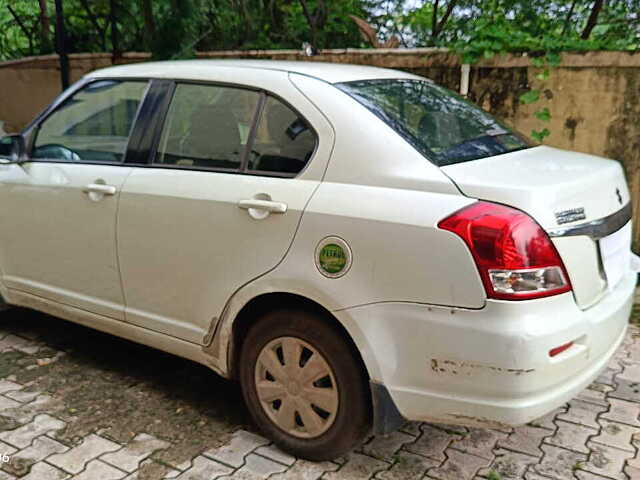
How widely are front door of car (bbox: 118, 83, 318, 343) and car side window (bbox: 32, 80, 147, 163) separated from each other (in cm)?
29

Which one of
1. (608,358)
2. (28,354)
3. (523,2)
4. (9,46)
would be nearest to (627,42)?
(523,2)

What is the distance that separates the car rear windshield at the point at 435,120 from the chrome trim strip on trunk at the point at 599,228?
51 centimetres

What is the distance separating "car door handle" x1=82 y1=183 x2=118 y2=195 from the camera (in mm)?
3264

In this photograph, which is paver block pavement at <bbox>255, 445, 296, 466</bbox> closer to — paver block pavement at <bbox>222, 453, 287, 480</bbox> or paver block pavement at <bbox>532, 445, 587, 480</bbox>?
paver block pavement at <bbox>222, 453, 287, 480</bbox>

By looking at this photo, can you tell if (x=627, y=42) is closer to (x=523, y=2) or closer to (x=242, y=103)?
(x=523, y=2)

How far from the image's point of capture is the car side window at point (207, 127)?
2.98 meters

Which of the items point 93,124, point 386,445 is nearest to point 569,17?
point 93,124

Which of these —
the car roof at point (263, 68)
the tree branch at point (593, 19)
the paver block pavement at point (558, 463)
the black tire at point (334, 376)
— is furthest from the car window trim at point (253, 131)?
the tree branch at point (593, 19)

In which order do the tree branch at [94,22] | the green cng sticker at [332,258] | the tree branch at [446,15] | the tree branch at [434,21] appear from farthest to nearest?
1. the tree branch at [94,22]
2. the tree branch at [434,21]
3. the tree branch at [446,15]
4. the green cng sticker at [332,258]

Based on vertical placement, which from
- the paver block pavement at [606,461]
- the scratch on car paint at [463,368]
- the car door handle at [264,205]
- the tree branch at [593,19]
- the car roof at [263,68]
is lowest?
the paver block pavement at [606,461]

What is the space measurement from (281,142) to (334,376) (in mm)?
1023

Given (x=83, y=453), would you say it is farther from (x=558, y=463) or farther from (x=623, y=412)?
(x=623, y=412)

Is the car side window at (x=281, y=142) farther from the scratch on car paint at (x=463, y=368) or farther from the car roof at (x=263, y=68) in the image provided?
the scratch on car paint at (x=463, y=368)

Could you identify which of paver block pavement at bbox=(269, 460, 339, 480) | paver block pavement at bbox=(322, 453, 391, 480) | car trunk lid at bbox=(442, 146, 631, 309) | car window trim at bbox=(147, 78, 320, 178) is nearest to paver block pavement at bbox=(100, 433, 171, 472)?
paver block pavement at bbox=(269, 460, 339, 480)
